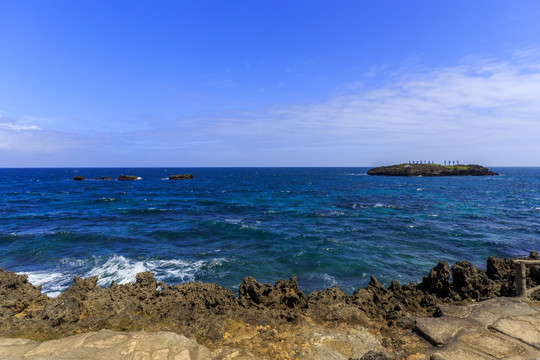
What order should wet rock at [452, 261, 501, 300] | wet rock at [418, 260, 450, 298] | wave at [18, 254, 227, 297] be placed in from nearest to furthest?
wet rock at [452, 261, 501, 300]
wet rock at [418, 260, 450, 298]
wave at [18, 254, 227, 297]

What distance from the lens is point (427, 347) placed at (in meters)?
7.14

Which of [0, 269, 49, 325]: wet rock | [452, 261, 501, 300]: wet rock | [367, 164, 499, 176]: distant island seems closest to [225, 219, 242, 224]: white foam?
[0, 269, 49, 325]: wet rock

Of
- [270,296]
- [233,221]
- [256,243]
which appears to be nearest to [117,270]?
[256,243]

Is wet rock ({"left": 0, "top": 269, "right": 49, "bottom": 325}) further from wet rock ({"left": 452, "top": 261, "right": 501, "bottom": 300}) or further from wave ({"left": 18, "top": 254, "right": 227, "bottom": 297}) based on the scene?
wet rock ({"left": 452, "top": 261, "right": 501, "bottom": 300})

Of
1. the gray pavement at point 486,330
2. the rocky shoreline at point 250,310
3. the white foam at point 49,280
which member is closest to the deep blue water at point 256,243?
the white foam at point 49,280

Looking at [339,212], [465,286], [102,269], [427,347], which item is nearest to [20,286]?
[102,269]

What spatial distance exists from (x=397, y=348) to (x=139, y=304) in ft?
26.5

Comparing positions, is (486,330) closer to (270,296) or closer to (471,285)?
(471,285)

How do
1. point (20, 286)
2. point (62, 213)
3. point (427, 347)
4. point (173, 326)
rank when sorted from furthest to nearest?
point (62, 213) → point (20, 286) → point (173, 326) → point (427, 347)

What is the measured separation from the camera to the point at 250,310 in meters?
8.84

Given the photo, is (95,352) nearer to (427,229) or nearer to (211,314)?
(211,314)

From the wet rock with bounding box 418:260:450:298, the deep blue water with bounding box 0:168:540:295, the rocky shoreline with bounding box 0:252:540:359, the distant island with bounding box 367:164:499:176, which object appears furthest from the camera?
the distant island with bounding box 367:164:499:176

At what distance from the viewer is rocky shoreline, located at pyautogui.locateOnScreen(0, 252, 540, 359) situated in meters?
7.52

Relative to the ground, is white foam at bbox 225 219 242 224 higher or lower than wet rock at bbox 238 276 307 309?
lower
